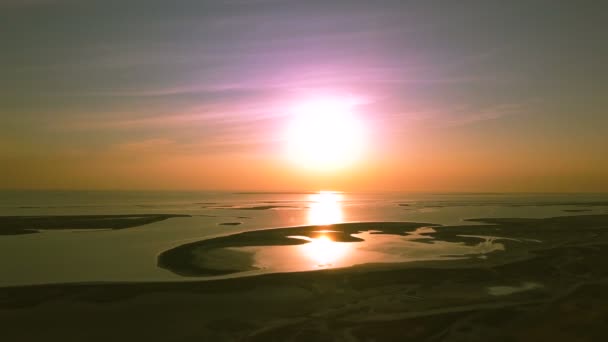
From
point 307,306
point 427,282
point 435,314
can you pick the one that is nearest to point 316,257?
point 427,282

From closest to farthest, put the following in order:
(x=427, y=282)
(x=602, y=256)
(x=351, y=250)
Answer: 1. (x=427, y=282)
2. (x=602, y=256)
3. (x=351, y=250)

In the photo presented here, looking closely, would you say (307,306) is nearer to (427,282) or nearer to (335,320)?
(335,320)

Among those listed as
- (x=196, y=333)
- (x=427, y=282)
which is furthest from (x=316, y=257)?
(x=196, y=333)

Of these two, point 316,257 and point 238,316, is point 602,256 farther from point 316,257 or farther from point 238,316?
point 238,316

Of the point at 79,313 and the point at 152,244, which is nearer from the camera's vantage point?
the point at 79,313

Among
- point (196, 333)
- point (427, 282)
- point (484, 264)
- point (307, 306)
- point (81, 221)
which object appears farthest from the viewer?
point (81, 221)

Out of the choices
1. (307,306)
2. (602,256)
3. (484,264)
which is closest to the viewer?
(307,306)
